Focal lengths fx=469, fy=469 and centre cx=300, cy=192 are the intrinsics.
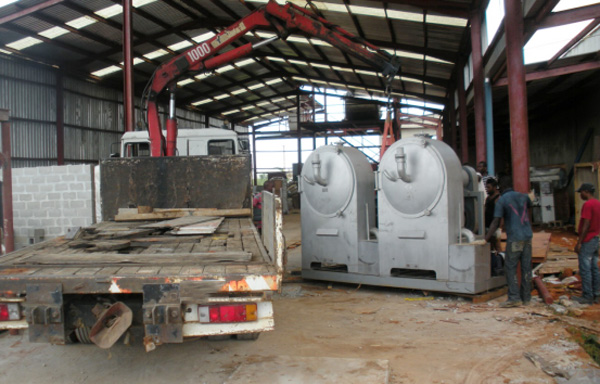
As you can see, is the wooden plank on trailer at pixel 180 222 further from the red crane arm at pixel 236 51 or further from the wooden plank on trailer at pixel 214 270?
the red crane arm at pixel 236 51

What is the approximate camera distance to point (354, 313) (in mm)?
5855

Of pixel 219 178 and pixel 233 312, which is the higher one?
pixel 219 178

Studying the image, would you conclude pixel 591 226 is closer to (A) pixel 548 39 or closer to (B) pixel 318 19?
(A) pixel 548 39

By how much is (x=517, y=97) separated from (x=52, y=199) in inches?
391

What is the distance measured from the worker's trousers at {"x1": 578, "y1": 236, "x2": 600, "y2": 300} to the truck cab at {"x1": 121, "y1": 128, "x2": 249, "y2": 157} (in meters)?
6.51

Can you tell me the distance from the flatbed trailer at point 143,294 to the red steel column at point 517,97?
456 centimetres

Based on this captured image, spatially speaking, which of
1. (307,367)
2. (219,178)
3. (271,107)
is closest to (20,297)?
(307,367)

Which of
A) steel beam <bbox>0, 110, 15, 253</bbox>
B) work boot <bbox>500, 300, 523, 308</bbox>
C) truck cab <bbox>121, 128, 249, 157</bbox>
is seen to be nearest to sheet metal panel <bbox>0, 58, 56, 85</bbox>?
truck cab <bbox>121, 128, 249, 157</bbox>

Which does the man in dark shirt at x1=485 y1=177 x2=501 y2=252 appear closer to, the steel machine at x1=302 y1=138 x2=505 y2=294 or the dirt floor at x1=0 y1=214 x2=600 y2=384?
the steel machine at x1=302 y1=138 x2=505 y2=294

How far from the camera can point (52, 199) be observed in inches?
430

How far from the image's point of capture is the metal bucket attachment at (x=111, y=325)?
9.85 feet

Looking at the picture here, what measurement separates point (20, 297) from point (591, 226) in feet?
20.6

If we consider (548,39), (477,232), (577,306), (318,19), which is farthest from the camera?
(318,19)

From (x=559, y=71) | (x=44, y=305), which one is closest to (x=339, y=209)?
(x=44, y=305)
